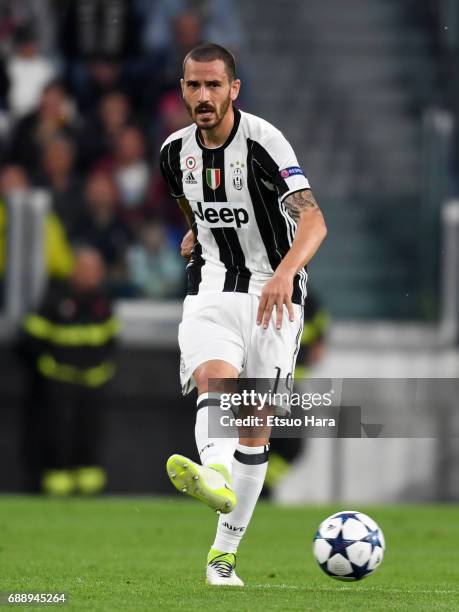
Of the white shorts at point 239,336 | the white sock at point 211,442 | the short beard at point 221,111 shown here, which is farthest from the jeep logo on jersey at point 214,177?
the white sock at point 211,442

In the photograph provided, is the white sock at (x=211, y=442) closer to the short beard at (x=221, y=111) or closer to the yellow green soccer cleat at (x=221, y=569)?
the yellow green soccer cleat at (x=221, y=569)

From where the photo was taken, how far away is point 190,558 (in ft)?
25.0

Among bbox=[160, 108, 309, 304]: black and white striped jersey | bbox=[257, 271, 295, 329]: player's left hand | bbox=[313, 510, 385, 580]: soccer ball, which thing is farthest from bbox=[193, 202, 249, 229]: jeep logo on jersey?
bbox=[313, 510, 385, 580]: soccer ball

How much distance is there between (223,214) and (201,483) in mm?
1231

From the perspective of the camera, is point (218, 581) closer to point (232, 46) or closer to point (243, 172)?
point (243, 172)

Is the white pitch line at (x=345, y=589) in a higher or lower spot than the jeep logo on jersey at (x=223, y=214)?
lower

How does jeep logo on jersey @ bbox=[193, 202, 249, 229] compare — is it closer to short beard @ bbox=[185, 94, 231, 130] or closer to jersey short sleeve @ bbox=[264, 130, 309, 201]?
jersey short sleeve @ bbox=[264, 130, 309, 201]

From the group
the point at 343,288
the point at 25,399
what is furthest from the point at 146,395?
the point at 343,288

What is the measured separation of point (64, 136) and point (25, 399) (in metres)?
2.64

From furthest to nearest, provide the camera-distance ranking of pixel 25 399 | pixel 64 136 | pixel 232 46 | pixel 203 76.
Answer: pixel 232 46, pixel 64 136, pixel 25 399, pixel 203 76

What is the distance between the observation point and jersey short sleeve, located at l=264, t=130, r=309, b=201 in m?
5.84

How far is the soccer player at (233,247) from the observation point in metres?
5.73

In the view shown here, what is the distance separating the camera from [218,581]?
19.6 ft

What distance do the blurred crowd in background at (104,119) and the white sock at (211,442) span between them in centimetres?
681
